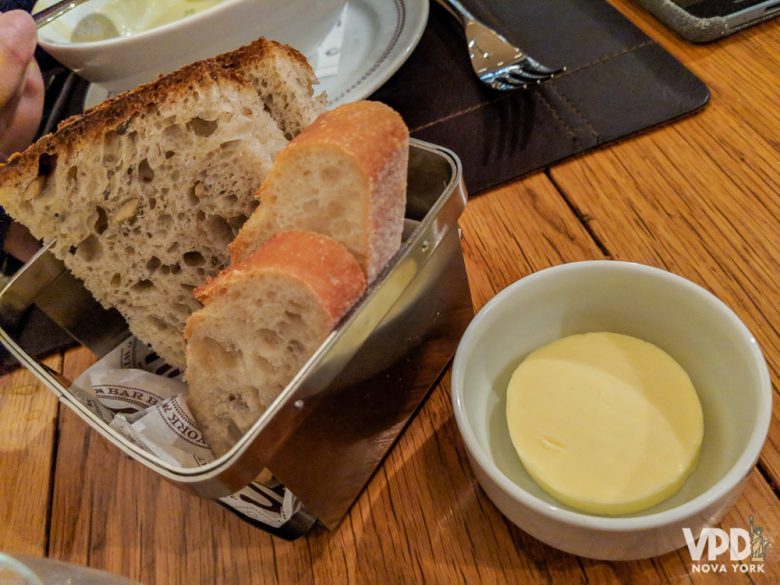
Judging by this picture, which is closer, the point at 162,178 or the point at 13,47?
the point at 162,178

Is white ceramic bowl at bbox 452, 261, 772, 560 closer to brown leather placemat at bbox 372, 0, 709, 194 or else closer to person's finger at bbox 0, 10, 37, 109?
brown leather placemat at bbox 372, 0, 709, 194

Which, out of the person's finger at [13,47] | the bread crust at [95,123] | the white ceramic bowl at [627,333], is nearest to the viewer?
the white ceramic bowl at [627,333]

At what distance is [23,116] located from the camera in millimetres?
780

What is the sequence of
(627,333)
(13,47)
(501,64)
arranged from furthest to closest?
(501,64)
(13,47)
(627,333)

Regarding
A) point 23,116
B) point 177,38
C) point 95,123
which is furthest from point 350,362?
point 23,116

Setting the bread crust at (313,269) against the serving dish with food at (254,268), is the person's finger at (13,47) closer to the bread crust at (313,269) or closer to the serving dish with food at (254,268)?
the serving dish with food at (254,268)

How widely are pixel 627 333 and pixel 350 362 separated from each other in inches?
9.4

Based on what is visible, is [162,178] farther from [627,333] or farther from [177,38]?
[627,333]

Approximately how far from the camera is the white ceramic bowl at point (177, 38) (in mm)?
694

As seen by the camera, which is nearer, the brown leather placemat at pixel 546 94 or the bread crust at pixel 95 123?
the bread crust at pixel 95 123

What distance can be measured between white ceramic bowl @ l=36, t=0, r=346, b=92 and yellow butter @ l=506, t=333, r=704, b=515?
53 centimetres
